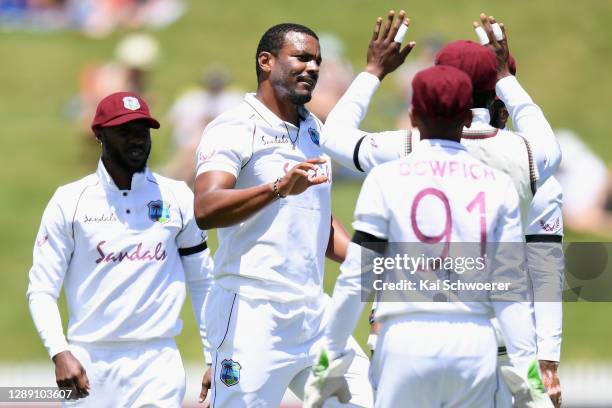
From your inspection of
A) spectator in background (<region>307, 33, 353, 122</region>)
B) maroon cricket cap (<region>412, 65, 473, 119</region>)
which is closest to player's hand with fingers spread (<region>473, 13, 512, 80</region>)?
maroon cricket cap (<region>412, 65, 473, 119</region>)

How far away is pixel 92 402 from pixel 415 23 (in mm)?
15743

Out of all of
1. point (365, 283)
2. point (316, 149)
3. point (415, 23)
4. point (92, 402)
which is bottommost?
point (92, 402)

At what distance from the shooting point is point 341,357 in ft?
16.3

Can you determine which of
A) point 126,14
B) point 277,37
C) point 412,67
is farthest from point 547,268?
point 126,14

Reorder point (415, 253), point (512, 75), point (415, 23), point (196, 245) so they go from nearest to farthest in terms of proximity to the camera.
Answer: point (415, 253) → point (512, 75) → point (196, 245) → point (415, 23)

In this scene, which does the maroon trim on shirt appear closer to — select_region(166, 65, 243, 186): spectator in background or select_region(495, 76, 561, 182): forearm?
select_region(495, 76, 561, 182): forearm

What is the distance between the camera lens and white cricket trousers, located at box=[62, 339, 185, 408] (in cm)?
636

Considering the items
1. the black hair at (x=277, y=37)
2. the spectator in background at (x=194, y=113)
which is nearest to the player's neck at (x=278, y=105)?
the black hair at (x=277, y=37)

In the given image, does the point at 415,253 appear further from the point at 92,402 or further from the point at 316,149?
the point at 92,402

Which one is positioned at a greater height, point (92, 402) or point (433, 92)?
point (433, 92)

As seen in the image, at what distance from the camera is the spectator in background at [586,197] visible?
55.8 ft

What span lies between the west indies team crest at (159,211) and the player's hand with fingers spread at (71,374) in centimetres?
87

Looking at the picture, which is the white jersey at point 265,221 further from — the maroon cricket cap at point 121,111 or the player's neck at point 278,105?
the maroon cricket cap at point 121,111

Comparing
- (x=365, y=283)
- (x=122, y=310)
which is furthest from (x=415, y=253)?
(x=122, y=310)
